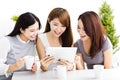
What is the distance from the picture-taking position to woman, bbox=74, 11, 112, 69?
8.70 feet

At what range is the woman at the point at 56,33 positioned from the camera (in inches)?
106

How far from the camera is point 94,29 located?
2.66 m

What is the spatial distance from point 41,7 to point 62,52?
9.21ft

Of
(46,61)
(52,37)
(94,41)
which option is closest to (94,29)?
(94,41)

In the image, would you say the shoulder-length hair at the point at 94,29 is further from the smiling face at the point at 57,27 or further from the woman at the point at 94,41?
the smiling face at the point at 57,27

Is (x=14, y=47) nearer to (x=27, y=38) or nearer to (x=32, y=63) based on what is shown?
(x=27, y=38)

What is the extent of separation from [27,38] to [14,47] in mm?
168

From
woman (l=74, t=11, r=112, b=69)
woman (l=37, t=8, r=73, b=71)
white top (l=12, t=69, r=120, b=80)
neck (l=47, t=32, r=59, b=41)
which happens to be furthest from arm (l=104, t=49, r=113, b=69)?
neck (l=47, t=32, r=59, b=41)

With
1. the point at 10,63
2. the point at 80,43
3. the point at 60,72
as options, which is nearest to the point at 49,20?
the point at 80,43

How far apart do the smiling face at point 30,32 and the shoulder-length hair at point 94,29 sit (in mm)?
486

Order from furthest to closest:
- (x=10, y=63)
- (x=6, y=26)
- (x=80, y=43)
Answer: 1. (x=6, y=26)
2. (x=80, y=43)
3. (x=10, y=63)

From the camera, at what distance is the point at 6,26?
15.6 ft

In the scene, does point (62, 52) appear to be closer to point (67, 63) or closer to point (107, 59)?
point (67, 63)

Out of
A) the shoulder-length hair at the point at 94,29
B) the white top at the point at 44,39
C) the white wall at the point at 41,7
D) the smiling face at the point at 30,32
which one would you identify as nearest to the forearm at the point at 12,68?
the smiling face at the point at 30,32
